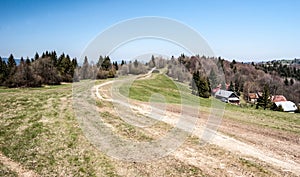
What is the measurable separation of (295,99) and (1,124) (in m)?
113

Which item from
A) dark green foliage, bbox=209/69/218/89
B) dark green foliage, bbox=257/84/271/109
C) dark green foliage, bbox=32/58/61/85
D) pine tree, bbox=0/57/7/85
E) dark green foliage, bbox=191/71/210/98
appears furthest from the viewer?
pine tree, bbox=0/57/7/85

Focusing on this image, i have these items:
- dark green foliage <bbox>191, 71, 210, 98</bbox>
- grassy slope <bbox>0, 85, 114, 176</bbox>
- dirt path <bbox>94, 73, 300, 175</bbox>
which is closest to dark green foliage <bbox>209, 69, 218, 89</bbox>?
dark green foliage <bbox>191, 71, 210, 98</bbox>

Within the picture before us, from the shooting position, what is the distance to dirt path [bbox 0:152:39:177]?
37.0 feet

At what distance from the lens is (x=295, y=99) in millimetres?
103812

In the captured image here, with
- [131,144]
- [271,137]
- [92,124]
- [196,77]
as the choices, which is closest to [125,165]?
[131,144]

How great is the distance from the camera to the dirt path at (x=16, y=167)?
1129 cm

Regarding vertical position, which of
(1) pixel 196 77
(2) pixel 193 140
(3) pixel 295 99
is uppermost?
(1) pixel 196 77

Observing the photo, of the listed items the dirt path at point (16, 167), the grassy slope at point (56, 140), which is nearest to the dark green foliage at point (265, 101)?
the grassy slope at point (56, 140)

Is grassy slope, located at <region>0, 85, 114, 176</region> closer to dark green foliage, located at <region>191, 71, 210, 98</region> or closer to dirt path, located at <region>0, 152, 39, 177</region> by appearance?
dirt path, located at <region>0, 152, 39, 177</region>

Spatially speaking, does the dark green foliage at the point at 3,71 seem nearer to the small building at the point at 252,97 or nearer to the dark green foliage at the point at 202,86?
the dark green foliage at the point at 202,86

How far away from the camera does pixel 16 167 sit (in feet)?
38.9

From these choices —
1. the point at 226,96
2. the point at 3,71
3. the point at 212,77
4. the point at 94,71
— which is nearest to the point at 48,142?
the point at 94,71

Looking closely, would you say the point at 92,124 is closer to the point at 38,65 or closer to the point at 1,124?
the point at 1,124

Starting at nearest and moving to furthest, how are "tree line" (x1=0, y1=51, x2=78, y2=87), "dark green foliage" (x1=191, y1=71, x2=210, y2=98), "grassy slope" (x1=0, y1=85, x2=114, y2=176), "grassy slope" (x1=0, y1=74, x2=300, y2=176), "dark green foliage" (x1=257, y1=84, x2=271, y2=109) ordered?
"grassy slope" (x1=0, y1=74, x2=300, y2=176) → "grassy slope" (x1=0, y1=85, x2=114, y2=176) → "dark green foliage" (x1=191, y1=71, x2=210, y2=98) → "tree line" (x1=0, y1=51, x2=78, y2=87) → "dark green foliage" (x1=257, y1=84, x2=271, y2=109)
